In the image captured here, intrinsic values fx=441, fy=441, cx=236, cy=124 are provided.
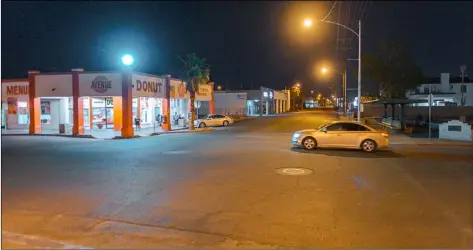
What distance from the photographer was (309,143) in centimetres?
2027

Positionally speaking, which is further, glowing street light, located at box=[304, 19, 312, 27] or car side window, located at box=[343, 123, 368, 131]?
glowing street light, located at box=[304, 19, 312, 27]

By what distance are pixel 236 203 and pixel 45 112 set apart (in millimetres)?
34833

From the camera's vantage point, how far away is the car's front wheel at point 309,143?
66.4ft

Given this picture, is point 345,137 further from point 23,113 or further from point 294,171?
point 23,113

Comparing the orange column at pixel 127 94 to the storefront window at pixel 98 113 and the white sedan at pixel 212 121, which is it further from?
the white sedan at pixel 212 121

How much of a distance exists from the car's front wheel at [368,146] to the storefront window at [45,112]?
29.8 meters

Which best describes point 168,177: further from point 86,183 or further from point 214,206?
point 214,206

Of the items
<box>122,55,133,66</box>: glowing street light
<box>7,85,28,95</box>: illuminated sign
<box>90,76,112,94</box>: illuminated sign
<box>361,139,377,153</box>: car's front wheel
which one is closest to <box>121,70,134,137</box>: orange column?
<box>122,55,133,66</box>: glowing street light

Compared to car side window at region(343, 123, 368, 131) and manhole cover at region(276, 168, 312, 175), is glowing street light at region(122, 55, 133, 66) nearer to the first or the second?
car side window at region(343, 123, 368, 131)

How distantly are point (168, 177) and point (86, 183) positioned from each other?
2205 millimetres

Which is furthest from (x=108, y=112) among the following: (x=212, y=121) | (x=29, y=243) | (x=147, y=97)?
(x=29, y=243)

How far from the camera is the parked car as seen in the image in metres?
19.6

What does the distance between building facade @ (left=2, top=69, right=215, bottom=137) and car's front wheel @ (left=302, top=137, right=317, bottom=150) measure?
15626 millimetres

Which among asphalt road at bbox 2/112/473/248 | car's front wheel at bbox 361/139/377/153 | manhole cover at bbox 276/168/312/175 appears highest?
car's front wheel at bbox 361/139/377/153
